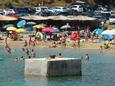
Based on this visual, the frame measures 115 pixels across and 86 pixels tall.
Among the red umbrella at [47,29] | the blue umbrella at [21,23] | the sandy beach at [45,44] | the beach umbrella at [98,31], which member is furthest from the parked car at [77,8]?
the sandy beach at [45,44]

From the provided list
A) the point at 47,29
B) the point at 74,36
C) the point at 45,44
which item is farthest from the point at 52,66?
the point at 47,29

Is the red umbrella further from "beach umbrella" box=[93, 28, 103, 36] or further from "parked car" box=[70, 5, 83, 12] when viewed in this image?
"parked car" box=[70, 5, 83, 12]

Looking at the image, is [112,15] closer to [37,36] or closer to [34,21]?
[34,21]

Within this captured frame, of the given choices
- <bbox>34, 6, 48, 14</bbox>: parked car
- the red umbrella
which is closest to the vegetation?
<bbox>34, 6, 48, 14</bbox>: parked car

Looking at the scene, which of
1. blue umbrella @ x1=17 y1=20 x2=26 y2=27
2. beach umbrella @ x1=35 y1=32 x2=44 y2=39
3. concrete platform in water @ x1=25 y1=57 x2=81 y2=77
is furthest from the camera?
blue umbrella @ x1=17 y1=20 x2=26 y2=27

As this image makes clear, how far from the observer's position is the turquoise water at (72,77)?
35.7 metres

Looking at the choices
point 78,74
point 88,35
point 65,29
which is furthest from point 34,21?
point 78,74

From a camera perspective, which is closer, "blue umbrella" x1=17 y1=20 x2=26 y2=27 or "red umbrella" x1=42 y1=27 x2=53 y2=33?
"red umbrella" x1=42 y1=27 x2=53 y2=33

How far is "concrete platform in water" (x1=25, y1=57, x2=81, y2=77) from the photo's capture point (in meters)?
35.7

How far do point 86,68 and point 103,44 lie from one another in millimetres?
14389

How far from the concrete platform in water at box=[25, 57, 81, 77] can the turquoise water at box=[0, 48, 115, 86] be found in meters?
0.33

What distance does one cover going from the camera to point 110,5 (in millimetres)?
86062

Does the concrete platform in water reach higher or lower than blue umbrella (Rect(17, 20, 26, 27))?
higher

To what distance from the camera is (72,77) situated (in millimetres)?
36875
